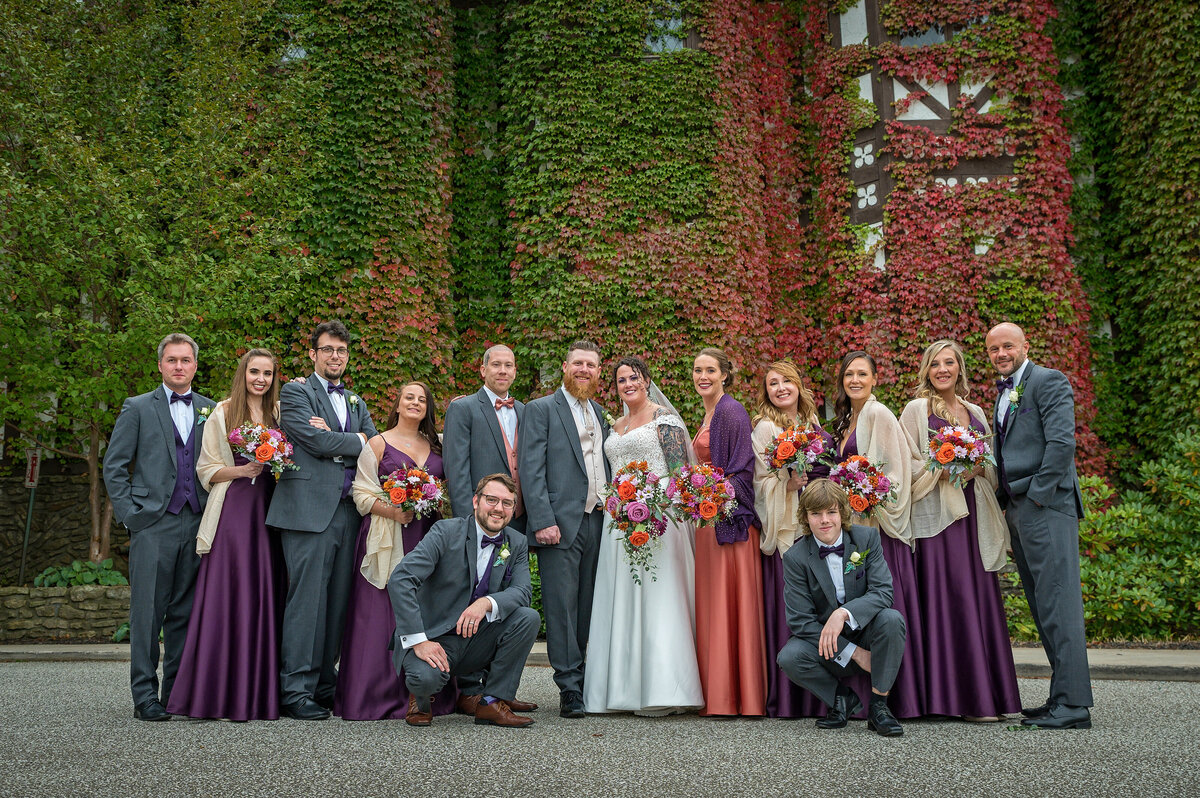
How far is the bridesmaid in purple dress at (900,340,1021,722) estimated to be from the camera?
5.13 meters

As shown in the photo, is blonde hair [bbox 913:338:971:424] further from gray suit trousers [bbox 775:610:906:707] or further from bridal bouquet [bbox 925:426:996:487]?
gray suit trousers [bbox 775:610:906:707]

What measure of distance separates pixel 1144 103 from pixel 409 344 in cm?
1052

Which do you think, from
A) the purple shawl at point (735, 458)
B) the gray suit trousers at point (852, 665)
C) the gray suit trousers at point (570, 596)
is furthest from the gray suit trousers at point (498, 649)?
the gray suit trousers at point (852, 665)

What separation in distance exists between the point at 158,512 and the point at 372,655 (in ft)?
5.10

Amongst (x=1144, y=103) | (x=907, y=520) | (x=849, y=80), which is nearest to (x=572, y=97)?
(x=849, y=80)

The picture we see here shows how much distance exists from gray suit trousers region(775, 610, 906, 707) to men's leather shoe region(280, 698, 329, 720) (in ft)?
8.85

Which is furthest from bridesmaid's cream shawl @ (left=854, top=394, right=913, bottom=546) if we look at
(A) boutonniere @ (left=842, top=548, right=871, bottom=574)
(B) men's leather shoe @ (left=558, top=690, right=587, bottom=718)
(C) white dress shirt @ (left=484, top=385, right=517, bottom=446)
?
(C) white dress shirt @ (left=484, top=385, right=517, bottom=446)

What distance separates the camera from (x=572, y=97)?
12398mm

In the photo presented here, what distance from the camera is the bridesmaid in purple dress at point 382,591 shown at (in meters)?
5.34

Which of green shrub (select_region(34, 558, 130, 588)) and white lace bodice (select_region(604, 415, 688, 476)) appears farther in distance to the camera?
green shrub (select_region(34, 558, 130, 588))

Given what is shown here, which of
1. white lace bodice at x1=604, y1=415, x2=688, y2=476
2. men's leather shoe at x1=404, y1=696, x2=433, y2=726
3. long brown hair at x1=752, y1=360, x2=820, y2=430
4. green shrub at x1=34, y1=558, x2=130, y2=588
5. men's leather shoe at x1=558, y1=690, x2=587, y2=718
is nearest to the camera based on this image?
men's leather shoe at x1=404, y1=696, x2=433, y2=726

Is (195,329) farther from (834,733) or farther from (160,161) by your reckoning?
(834,733)

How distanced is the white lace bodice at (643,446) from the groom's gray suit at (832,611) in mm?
1071

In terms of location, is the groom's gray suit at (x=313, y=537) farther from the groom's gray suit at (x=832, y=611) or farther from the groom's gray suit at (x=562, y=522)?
the groom's gray suit at (x=832, y=611)
